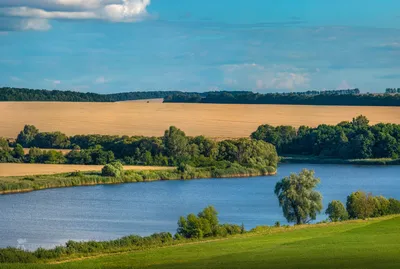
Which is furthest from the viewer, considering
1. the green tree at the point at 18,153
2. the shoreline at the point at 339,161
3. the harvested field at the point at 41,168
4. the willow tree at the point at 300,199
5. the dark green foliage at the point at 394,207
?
the shoreline at the point at 339,161

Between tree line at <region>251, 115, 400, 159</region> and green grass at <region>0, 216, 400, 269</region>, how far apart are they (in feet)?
133

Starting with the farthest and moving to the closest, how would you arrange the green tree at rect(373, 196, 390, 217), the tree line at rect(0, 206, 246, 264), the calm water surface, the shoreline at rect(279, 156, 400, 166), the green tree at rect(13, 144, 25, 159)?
the shoreline at rect(279, 156, 400, 166) → the green tree at rect(13, 144, 25, 159) → the green tree at rect(373, 196, 390, 217) → the calm water surface → the tree line at rect(0, 206, 246, 264)

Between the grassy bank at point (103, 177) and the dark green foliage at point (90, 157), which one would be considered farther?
the dark green foliage at point (90, 157)

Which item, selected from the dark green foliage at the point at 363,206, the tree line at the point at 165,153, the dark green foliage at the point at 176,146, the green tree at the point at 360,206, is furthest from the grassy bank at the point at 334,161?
the green tree at the point at 360,206

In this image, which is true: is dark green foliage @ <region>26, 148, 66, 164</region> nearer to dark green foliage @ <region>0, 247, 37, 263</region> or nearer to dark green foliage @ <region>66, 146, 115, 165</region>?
dark green foliage @ <region>66, 146, 115, 165</region>

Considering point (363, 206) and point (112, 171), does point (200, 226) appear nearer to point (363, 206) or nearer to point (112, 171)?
point (363, 206)

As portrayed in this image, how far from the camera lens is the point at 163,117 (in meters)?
89.4

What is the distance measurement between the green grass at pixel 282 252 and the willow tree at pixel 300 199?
4.07 m

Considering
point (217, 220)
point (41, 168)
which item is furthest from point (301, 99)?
point (217, 220)

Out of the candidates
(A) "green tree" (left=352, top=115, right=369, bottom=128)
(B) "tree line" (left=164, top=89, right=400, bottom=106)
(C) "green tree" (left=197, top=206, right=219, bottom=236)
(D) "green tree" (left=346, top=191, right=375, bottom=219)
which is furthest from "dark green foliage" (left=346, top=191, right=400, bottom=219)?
(B) "tree line" (left=164, top=89, right=400, bottom=106)

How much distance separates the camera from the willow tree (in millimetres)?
34438

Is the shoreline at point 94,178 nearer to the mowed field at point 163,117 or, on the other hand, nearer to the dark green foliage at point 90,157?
the dark green foliage at point 90,157

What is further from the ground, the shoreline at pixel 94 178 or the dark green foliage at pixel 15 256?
the dark green foliage at pixel 15 256

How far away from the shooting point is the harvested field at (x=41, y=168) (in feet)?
172
